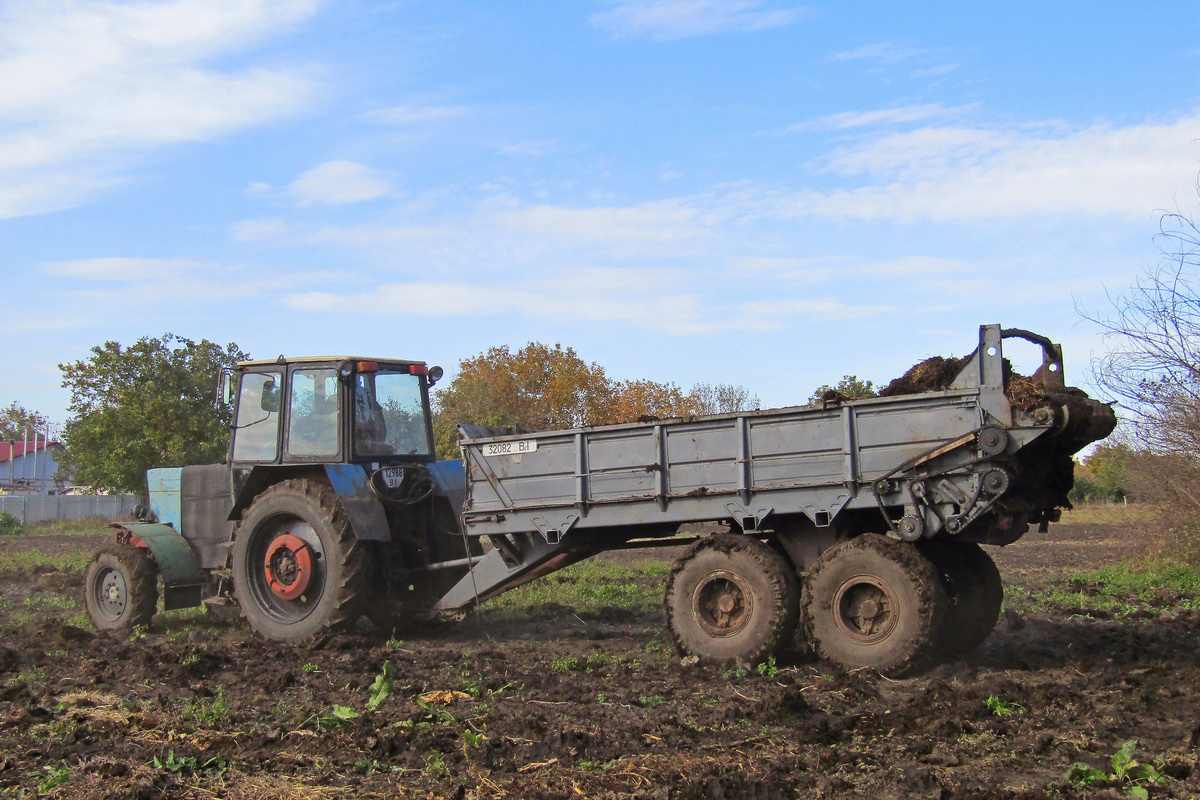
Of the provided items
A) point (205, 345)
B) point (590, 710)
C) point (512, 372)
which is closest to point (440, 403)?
point (512, 372)

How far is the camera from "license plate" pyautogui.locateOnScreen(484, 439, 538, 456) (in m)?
8.82

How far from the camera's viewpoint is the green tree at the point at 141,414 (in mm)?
34844

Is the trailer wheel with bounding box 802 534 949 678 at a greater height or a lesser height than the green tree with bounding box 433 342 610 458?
lesser

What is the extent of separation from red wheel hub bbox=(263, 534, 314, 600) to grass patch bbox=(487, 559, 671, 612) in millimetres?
3191

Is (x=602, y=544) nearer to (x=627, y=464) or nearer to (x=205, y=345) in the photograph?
(x=627, y=464)

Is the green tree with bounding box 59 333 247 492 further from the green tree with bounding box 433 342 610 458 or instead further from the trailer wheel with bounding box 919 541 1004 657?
the trailer wheel with bounding box 919 541 1004 657

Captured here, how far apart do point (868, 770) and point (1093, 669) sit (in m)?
3.39

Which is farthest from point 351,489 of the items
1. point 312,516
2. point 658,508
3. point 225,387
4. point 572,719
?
point 572,719

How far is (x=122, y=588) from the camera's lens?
10766 mm

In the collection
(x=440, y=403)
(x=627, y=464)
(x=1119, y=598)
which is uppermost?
(x=440, y=403)

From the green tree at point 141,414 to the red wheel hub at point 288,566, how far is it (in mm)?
25120

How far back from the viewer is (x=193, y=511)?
10906 mm

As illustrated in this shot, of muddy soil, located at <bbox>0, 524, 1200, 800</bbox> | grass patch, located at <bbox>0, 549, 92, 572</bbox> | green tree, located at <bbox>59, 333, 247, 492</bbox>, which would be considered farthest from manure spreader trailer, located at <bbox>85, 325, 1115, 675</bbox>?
green tree, located at <bbox>59, 333, 247, 492</bbox>

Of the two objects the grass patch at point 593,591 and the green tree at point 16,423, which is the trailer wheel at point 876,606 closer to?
the grass patch at point 593,591
